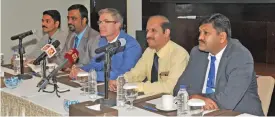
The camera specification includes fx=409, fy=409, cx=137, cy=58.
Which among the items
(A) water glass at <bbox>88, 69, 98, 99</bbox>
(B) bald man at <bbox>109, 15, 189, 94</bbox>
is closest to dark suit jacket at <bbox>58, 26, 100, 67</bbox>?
(B) bald man at <bbox>109, 15, 189, 94</bbox>

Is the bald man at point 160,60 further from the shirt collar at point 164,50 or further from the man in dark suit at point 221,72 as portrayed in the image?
the man in dark suit at point 221,72

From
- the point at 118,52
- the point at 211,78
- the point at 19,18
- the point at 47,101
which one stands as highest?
the point at 19,18

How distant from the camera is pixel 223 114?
2.11 meters

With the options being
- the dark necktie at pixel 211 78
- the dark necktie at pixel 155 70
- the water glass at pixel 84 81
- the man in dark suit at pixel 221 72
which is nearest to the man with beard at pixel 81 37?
the water glass at pixel 84 81

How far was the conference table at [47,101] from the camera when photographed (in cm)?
216

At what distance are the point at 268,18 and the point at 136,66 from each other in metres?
1.61

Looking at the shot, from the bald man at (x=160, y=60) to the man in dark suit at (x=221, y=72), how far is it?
0.10m

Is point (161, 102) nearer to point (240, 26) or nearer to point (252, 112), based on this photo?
point (252, 112)

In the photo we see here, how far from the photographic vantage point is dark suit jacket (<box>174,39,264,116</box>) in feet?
7.65

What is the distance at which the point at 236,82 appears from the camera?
2.35 metres

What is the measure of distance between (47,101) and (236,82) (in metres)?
1.11

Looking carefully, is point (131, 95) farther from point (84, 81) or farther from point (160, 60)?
point (160, 60)

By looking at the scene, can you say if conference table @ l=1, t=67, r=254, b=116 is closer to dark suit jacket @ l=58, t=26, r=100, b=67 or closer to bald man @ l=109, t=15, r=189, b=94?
bald man @ l=109, t=15, r=189, b=94

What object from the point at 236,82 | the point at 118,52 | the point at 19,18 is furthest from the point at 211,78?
the point at 19,18
